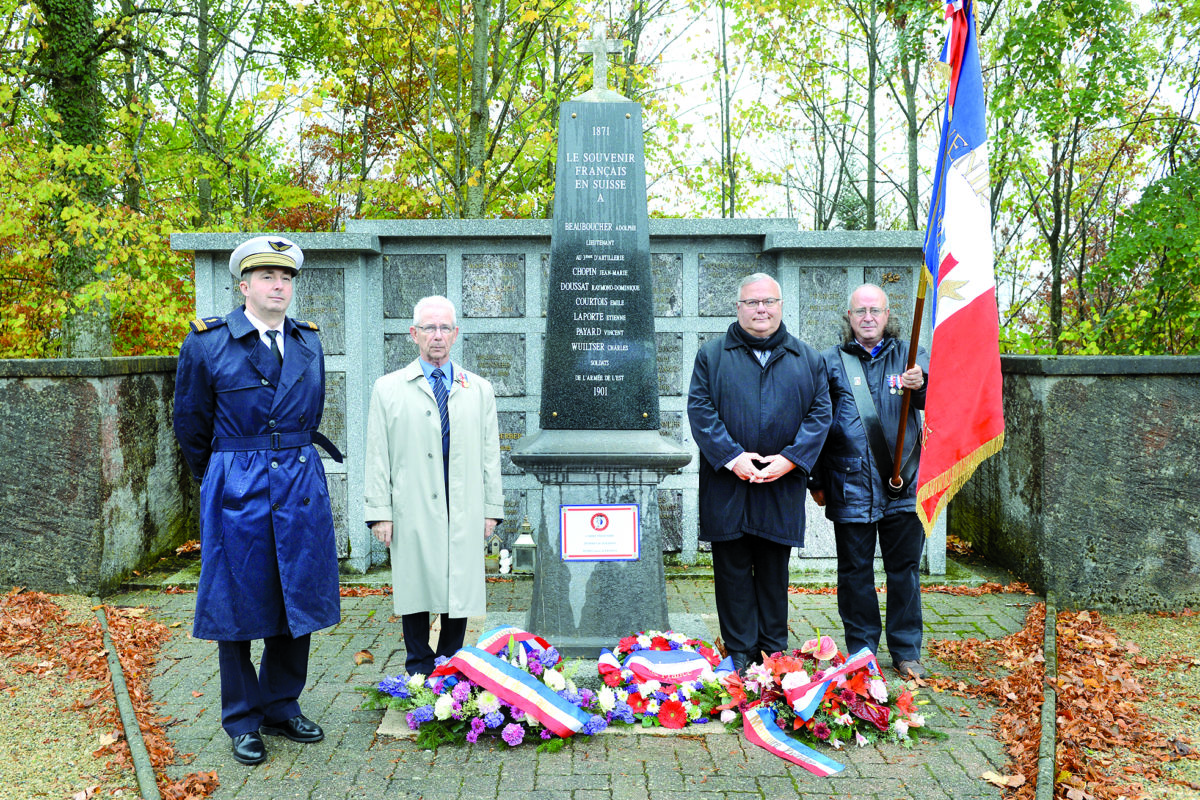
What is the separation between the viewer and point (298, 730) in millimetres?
3625

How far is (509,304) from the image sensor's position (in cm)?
657

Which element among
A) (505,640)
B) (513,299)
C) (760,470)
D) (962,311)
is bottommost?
(505,640)

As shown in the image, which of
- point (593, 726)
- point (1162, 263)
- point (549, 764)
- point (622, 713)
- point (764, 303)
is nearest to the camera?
point (549, 764)

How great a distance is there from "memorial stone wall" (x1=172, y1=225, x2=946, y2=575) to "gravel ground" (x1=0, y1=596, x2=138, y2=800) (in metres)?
2.33

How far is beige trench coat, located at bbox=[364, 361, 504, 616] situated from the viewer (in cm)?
391

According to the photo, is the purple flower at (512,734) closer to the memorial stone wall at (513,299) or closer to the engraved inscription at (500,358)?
the memorial stone wall at (513,299)

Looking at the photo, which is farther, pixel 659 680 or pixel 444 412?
pixel 444 412

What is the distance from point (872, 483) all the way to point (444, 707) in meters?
2.26

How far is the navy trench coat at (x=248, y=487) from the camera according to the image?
3393 millimetres

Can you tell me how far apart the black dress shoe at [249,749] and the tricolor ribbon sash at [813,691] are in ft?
7.13

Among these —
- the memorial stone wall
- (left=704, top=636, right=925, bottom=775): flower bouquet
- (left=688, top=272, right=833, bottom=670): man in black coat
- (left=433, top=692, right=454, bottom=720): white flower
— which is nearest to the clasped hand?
(left=688, top=272, right=833, bottom=670): man in black coat

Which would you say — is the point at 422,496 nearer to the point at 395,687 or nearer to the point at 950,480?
the point at 395,687

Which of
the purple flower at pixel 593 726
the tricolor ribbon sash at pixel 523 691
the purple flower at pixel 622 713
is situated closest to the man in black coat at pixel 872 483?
the purple flower at pixel 622 713

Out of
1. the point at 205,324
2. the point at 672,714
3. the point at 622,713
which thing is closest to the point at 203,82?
the point at 205,324
